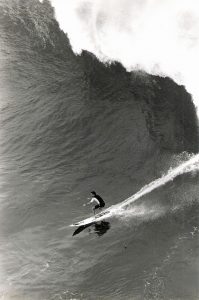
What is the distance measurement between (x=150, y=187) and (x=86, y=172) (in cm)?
273

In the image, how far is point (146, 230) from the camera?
1508 cm

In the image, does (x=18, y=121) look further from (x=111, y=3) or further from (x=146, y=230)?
(x=146, y=230)

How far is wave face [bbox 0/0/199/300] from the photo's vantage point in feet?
44.8

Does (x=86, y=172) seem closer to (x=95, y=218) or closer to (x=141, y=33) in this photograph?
(x=95, y=218)

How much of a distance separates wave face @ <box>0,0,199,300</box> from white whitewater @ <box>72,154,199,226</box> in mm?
203

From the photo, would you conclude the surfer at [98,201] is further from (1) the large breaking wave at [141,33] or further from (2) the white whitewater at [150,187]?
(1) the large breaking wave at [141,33]

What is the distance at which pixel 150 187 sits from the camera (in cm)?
1714

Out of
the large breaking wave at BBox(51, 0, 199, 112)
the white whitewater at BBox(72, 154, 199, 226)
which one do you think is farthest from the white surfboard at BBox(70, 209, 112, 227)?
the large breaking wave at BBox(51, 0, 199, 112)

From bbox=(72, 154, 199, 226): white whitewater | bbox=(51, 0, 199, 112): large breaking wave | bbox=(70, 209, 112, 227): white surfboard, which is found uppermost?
bbox=(51, 0, 199, 112): large breaking wave

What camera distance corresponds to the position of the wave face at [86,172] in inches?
537

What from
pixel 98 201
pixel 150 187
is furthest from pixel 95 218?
pixel 150 187

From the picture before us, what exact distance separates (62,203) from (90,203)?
113 cm

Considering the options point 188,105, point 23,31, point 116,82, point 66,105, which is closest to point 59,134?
point 66,105

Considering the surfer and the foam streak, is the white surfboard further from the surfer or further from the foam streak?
the foam streak
